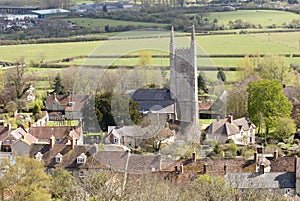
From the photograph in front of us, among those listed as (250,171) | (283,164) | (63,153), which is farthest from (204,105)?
(250,171)

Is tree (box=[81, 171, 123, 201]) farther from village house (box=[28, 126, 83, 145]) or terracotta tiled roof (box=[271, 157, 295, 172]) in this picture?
village house (box=[28, 126, 83, 145])

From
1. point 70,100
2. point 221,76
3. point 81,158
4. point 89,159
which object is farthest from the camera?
point 221,76

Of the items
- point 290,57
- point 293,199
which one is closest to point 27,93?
point 290,57

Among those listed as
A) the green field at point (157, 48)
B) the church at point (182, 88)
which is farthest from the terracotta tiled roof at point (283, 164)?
the green field at point (157, 48)

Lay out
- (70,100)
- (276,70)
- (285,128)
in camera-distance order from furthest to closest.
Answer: (276,70)
(70,100)
(285,128)

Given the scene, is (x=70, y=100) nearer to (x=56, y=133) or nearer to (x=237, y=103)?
(x=56, y=133)

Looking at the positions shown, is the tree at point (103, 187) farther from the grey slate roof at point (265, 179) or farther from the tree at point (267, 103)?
the tree at point (267, 103)
